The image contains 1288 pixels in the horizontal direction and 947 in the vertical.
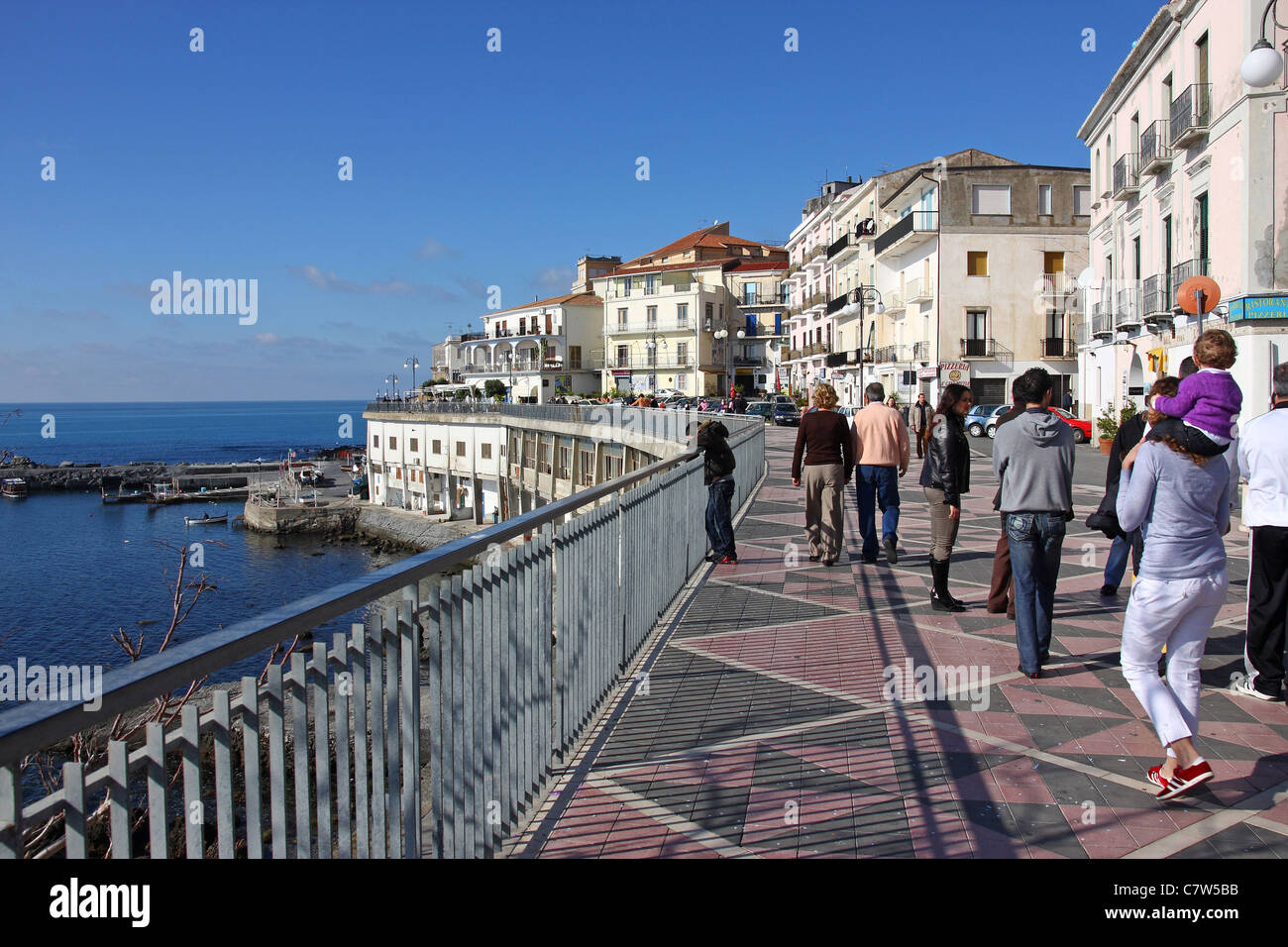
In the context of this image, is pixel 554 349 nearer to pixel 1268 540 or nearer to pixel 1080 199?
pixel 1080 199

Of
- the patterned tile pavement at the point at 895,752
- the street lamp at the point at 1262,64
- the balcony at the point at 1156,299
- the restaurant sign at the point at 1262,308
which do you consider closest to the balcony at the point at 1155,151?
the balcony at the point at 1156,299

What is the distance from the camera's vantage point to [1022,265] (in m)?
44.7

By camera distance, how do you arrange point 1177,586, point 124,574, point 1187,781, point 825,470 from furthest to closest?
1. point 124,574
2. point 825,470
3. point 1177,586
4. point 1187,781

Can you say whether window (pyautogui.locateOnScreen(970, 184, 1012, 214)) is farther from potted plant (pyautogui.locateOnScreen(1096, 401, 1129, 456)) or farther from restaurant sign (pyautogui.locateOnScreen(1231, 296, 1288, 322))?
restaurant sign (pyautogui.locateOnScreen(1231, 296, 1288, 322))

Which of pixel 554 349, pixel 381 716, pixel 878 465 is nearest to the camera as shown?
pixel 381 716

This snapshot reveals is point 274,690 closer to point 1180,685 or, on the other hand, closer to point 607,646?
point 607,646

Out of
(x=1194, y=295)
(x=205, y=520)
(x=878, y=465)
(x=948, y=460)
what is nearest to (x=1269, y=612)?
(x=948, y=460)

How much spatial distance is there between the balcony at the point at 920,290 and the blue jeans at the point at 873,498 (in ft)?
127

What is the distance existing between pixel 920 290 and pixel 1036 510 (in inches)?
1731

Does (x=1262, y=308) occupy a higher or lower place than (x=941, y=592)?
higher

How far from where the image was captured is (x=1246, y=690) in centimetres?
544

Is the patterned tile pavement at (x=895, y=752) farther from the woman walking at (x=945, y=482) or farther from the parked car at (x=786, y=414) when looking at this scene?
the parked car at (x=786, y=414)

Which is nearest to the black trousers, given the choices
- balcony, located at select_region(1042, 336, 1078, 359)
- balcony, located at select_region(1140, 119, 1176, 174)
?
balcony, located at select_region(1140, 119, 1176, 174)
